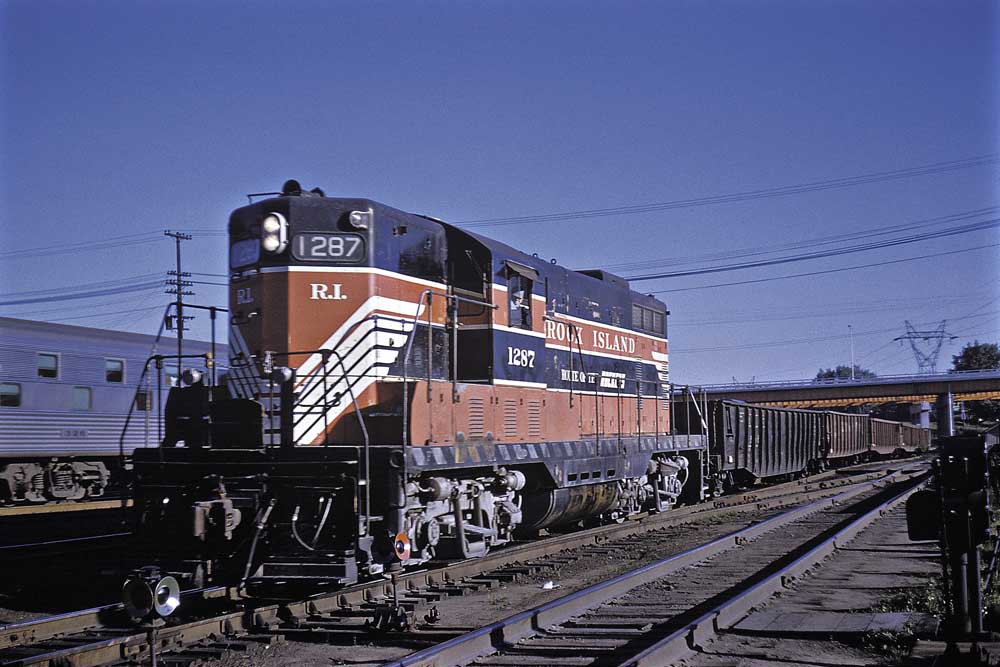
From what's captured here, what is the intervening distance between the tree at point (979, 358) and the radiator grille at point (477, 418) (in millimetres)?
121818

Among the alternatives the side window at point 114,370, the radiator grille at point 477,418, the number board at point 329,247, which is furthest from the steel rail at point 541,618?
the side window at point 114,370

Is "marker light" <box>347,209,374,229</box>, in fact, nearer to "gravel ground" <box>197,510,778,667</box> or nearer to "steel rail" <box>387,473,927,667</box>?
"gravel ground" <box>197,510,778,667</box>

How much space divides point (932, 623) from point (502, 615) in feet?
11.2

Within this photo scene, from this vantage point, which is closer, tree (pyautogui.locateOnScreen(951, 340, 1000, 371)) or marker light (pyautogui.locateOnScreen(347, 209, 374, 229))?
marker light (pyautogui.locateOnScreen(347, 209, 374, 229))

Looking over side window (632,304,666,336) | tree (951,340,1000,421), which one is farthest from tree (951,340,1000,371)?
side window (632,304,666,336)

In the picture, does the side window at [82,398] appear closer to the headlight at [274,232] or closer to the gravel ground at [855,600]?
the headlight at [274,232]

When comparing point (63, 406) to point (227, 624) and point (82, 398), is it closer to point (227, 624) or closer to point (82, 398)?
point (82, 398)

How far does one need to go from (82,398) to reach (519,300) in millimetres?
13324

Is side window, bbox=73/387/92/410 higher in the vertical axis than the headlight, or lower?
lower

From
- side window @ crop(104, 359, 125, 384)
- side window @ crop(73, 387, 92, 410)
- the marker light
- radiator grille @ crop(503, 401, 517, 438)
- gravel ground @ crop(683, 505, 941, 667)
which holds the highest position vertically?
the marker light

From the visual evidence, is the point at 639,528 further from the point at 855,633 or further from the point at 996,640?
the point at 996,640

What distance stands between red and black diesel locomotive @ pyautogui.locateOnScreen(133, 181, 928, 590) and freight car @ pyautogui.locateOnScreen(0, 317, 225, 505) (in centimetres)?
971

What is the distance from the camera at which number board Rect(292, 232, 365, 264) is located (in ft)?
29.7

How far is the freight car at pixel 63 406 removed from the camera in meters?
19.0
